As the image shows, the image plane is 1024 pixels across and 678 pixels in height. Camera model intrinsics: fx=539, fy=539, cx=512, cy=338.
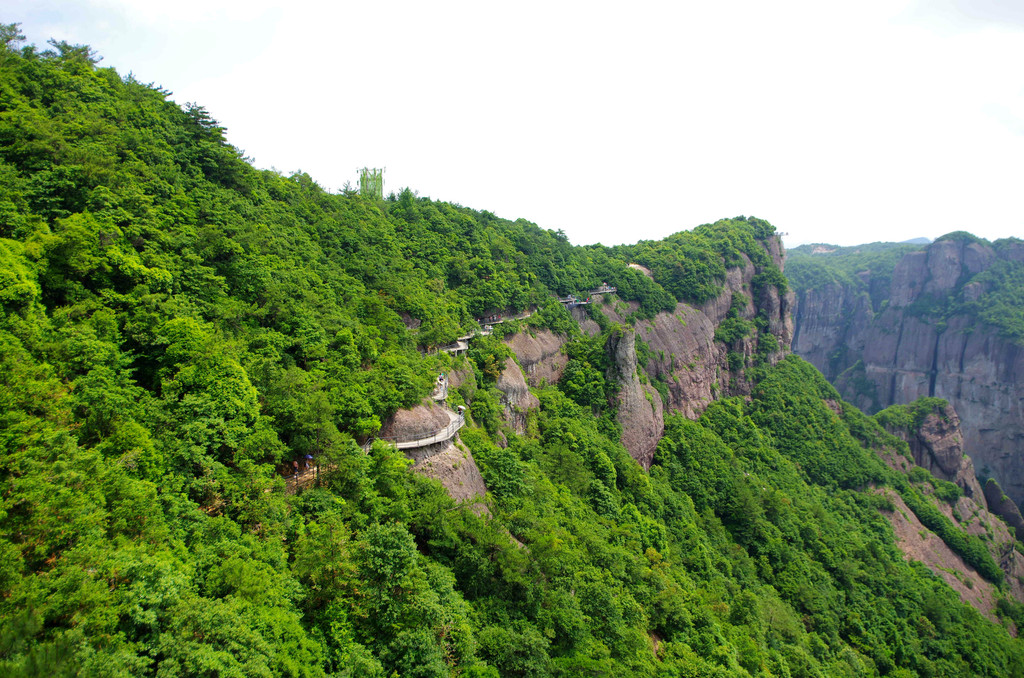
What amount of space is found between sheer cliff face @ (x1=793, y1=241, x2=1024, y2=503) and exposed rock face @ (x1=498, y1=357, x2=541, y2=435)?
364 feet

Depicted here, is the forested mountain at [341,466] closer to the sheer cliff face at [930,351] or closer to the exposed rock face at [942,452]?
the exposed rock face at [942,452]

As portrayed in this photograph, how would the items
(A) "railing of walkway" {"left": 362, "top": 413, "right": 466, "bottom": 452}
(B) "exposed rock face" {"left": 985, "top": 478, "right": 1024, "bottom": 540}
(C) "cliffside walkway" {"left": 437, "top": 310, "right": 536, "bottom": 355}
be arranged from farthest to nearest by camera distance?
(B) "exposed rock face" {"left": 985, "top": 478, "right": 1024, "bottom": 540} < (C) "cliffside walkway" {"left": 437, "top": 310, "right": 536, "bottom": 355} < (A) "railing of walkway" {"left": 362, "top": 413, "right": 466, "bottom": 452}

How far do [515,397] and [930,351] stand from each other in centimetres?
13208

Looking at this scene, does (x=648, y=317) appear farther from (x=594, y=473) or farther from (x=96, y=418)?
(x=96, y=418)

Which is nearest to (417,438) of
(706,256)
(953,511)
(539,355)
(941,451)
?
(539,355)

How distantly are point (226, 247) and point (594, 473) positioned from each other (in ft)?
91.8

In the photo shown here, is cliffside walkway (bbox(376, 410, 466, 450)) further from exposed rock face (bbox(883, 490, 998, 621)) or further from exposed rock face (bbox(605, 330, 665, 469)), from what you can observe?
exposed rock face (bbox(883, 490, 998, 621))

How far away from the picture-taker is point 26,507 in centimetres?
1180

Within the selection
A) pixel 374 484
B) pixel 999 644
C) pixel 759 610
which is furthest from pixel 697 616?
pixel 999 644

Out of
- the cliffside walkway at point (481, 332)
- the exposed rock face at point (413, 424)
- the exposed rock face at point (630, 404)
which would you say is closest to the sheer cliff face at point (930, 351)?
the exposed rock face at point (630, 404)

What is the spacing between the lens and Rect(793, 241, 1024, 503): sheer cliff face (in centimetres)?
10606

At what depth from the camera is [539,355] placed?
47781 mm

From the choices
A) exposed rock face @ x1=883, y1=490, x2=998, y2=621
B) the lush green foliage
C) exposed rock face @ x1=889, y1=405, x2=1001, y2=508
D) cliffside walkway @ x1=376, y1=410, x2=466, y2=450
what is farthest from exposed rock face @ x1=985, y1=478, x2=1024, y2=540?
cliffside walkway @ x1=376, y1=410, x2=466, y2=450

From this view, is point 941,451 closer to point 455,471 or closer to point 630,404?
point 630,404
